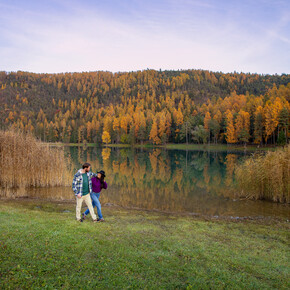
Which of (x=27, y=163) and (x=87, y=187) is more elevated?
(x=27, y=163)

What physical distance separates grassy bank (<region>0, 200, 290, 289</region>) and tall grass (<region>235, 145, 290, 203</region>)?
7139 mm

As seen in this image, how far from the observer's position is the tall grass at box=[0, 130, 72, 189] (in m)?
17.0

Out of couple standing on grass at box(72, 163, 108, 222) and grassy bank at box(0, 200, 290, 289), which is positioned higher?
couple standing on grass at box(72, 163, 108, 222)

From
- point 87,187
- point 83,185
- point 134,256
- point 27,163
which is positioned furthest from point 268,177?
point 27,163

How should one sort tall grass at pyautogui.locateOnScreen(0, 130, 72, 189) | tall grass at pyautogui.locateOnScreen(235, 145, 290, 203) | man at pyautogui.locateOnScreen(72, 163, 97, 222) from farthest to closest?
tall grass at pyautogui.locateOnScreen(0, 130, 72, 189) → tall grass at pyautogui.locateOnScreen(235, 145, 290, 203) → man at pyautogui.locateOnScreen(72, 163, 97, 222)

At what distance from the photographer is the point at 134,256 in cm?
624

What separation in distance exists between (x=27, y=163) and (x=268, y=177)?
16613 millimetres

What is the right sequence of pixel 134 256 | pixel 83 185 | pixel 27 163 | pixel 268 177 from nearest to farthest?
pixel 134 256 < pixel 83 185 < pixel 268 177 < pixel 27 163

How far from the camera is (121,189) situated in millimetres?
20797

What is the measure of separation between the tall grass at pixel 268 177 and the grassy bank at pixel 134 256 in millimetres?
7139

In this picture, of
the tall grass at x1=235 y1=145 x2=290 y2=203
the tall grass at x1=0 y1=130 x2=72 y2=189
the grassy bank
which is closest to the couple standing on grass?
the grassy bank

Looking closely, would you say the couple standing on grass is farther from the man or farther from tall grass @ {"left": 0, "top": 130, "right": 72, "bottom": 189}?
tall grass @ {"left": 0, "top": 130, "right": 72, "bottom": 189}

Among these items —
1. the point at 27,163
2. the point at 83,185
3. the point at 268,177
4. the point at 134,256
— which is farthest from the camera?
the point at 27,163

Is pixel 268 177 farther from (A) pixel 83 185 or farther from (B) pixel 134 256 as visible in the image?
(B) pixel 134 256
